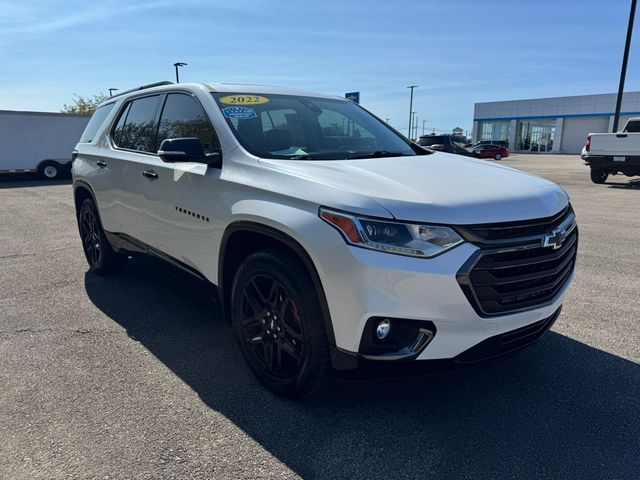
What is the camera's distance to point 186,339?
12.4 feet

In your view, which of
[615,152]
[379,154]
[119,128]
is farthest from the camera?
[615,152]

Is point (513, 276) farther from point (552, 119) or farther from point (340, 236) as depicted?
point (552, 119)

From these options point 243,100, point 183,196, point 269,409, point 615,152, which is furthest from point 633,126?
point 269,409

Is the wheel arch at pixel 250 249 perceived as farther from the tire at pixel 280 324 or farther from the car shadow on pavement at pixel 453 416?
the car shadow on pavement at pixel 453 416

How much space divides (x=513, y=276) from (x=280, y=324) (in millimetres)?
1275

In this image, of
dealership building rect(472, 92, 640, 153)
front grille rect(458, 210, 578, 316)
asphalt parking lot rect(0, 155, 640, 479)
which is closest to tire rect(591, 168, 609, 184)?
asphalt parking lot rect(0, 155, 640, 479)

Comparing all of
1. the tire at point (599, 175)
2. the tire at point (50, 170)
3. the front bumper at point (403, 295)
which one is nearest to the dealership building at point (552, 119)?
the tire at point (599, 175)

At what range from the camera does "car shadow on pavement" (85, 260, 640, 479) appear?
7.77ft

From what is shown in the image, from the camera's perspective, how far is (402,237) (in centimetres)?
230

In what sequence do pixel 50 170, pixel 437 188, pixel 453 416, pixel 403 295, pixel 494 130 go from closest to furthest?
pixel 403 295 < pixel 437 188 < pixel 453 416 < pixel 50 170 < pixel 494 130

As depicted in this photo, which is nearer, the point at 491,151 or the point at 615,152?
the point at 615,152

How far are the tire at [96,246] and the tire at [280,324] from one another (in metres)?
2.62

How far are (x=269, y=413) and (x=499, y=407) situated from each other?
133 centimetres

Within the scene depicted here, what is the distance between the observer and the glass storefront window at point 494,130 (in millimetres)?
60284
